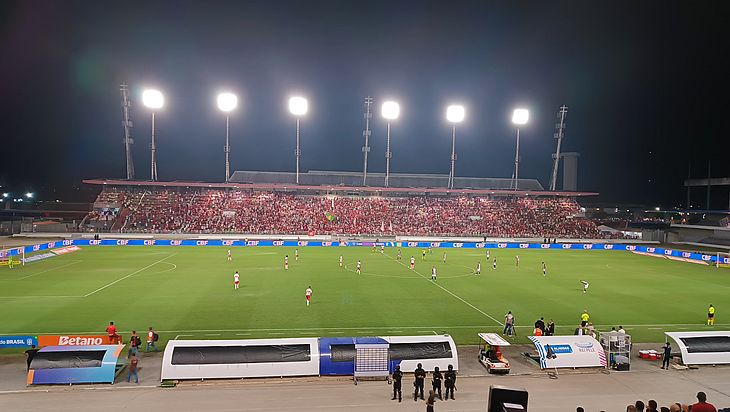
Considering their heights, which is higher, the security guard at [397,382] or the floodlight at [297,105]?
the floodlight at [297,105]

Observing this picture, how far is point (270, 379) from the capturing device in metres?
15.6

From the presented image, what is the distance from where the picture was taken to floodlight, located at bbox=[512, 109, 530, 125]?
72125 mm

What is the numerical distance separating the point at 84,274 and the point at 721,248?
83983 mm

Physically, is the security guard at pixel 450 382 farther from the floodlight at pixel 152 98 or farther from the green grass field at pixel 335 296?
the floodlight at pixel 152 98

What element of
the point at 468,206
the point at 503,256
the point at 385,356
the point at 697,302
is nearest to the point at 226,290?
the point at 385,356

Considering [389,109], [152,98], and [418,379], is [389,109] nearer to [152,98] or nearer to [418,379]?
[152,98]

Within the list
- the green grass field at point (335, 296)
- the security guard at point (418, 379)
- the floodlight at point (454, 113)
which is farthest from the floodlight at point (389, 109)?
the security guard at point (418, 379)

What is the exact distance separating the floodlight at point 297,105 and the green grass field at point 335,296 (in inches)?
1067

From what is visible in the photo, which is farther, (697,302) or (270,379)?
(697,302)

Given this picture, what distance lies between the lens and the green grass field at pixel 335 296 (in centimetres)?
2227

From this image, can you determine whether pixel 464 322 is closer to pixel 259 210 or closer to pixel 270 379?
pixel 270 379

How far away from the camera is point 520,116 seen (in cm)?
7244

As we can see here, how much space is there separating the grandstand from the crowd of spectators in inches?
5.9

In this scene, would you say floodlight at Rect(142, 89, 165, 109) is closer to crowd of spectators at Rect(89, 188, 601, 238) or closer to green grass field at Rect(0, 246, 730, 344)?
crowd of spectators at Rect(89, 188, 601, 238)
